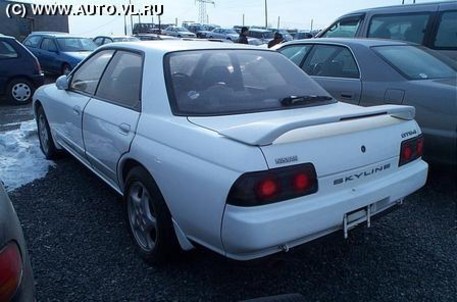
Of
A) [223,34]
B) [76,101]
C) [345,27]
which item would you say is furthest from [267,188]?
[223,34]

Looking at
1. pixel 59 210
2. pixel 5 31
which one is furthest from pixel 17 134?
pixel 5 31

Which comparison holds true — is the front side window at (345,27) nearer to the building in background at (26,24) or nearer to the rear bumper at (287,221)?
the rear bumper at (287,221)

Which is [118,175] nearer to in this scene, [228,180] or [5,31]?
[228,180]

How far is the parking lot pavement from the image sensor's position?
8.34 feet

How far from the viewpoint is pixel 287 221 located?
2.06 meters

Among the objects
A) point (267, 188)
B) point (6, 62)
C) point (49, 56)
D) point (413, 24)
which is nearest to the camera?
point (267, 188)

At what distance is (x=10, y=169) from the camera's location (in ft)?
15.0

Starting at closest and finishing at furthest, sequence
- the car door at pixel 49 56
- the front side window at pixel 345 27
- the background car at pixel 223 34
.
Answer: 1. the front side window at pixel 345 27
2. the car door at pixel 49 56
3. the background car at pixel 223 34

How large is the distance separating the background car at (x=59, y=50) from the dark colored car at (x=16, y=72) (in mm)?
3022

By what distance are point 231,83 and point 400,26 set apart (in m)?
4.34

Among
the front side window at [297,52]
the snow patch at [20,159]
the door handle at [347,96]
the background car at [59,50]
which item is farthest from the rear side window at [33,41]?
the door handle at [347,96]

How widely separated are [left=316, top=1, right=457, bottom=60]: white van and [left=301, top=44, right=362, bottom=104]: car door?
1847 mm

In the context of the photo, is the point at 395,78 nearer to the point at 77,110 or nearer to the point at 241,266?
the point at 241,266

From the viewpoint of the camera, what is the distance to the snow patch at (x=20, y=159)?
4316 millimetres
